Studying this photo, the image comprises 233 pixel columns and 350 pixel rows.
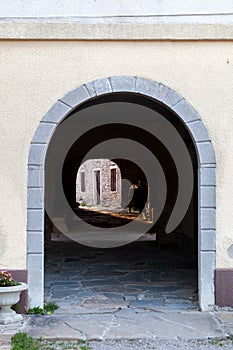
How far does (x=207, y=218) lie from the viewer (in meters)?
5.05

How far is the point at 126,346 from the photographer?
3947 millimetres

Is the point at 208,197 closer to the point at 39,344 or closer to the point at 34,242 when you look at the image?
the point at 34,242

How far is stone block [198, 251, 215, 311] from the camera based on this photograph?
16.5 feet

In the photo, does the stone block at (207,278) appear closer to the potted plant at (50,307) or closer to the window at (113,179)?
the potted plant at (50,307)

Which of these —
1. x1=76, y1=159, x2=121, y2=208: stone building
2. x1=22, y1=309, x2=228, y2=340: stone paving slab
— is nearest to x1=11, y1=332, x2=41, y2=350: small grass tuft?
x1=22, y1=309, x2=228, y2=340: stone paving slab

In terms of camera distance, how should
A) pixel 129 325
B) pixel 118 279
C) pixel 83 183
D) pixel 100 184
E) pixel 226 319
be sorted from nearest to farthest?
pixel 129 325 < pixel 226 319 < pixel 118 279 < pixel 100 184 < pixel 83 183

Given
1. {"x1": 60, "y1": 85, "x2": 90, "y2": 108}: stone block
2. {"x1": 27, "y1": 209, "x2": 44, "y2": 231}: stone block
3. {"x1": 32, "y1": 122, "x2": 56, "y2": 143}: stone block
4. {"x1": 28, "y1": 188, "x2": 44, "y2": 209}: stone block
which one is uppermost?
{"x1": 60, "y1": 85, "x2": 90, "y2": 108}: stone block

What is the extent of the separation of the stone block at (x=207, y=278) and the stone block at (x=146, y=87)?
1.88m

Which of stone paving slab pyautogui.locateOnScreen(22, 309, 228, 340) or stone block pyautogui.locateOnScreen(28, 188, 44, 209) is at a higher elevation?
stone block pyautogui.locateOnScreen(28, 188, 44, 209)

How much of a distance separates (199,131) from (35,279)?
2427 mm

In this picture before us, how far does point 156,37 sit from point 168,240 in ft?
17.9

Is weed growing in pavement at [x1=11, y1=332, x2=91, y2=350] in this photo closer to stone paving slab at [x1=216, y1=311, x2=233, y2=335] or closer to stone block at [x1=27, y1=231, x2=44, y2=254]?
stone block at [x1=27, y1=231, x2=44, y2=254]

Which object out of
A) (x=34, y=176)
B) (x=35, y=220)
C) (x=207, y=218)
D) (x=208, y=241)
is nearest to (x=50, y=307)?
(x=35, y=220)

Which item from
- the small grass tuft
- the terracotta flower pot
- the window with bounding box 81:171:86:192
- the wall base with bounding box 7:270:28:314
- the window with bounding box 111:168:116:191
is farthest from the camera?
the window with bounding box 81:171:86:192
